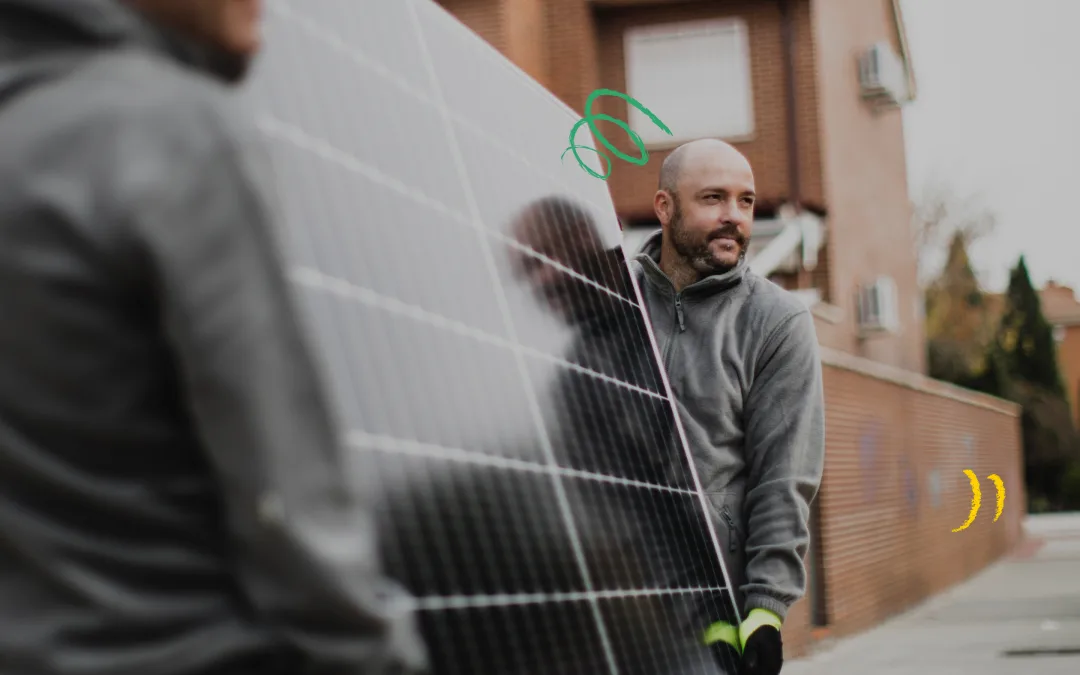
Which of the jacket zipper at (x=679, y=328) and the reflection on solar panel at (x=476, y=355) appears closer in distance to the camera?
the reflection on solar panel at (x=476, y=355)

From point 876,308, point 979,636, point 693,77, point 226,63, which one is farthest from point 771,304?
point 876,308

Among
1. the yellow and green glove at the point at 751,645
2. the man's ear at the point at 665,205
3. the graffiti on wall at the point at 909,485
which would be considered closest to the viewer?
the yellow and green glove at the point at 751,645

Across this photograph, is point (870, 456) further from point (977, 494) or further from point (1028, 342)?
point (1028, 342)

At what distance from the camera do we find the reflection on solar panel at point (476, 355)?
2.02m

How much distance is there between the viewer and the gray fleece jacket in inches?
148

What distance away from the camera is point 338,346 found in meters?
1.94

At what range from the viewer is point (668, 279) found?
423 centimetres

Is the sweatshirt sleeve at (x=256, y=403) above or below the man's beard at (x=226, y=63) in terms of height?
below

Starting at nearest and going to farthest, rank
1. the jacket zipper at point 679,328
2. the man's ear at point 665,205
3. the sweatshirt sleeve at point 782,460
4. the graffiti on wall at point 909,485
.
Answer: the sweatshirt sleeve at point 782,460, the jacket zipper at point 679,328, the man's ear at point 665,205, the graffiti on wall at point 909,485

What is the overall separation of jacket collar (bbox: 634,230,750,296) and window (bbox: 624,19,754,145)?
18.5 m

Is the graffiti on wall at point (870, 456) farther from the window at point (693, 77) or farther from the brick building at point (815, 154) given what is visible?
the window at point (693, 77)

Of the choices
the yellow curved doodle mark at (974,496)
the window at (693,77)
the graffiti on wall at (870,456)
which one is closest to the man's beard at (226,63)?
the graffiti on wall at (870,456)

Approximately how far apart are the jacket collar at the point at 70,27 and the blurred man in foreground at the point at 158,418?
0.05 m

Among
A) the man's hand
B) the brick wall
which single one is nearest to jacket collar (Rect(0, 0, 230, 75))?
the man's hand
